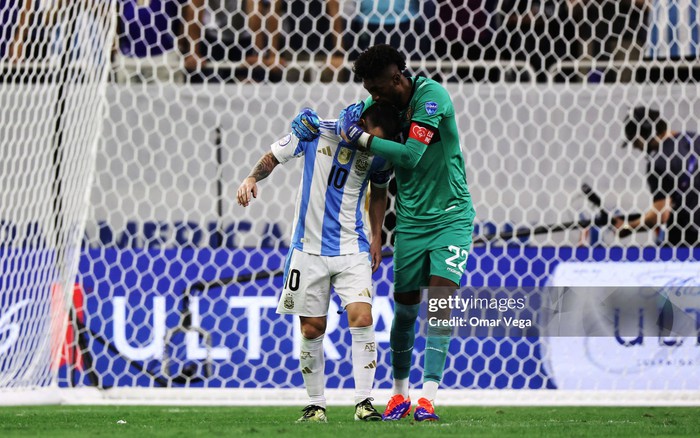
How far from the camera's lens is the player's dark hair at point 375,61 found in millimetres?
4160

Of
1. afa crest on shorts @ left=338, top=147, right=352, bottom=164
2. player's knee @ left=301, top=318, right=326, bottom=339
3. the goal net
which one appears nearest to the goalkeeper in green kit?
afa crest on shorts @ left=338, top=147, right=352, bottom=164

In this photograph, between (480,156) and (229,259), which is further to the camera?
(480,156)

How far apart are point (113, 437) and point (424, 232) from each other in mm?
1475

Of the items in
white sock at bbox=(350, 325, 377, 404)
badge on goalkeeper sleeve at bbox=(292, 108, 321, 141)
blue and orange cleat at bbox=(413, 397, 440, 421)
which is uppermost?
badge on goalkeeper sleeve at bbox=(292, 108, 321, 141)

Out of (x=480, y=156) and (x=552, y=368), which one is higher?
(x=480, y=156)

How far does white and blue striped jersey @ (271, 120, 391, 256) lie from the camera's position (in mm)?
4344

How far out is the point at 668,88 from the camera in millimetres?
6570

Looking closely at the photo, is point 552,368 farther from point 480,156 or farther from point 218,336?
point 218,336

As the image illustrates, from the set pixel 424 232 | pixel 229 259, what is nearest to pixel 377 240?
pixel 424 232

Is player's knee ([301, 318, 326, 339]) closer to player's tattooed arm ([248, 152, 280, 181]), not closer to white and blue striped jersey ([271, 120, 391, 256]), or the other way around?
white and blue striped jersey ([271, 120, 391, 256])

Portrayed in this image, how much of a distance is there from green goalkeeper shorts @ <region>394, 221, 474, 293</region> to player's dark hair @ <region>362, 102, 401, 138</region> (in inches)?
16.4

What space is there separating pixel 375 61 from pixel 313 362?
1.18 m

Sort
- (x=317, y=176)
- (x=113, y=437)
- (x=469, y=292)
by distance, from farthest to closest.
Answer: (x=469, y=292)
(x=317, y=176)
(x=113, y=437)

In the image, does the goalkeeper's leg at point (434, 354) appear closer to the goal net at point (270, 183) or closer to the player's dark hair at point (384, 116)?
the player's dark hair at point (384, 116)
